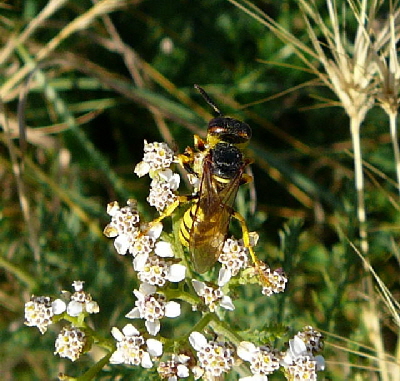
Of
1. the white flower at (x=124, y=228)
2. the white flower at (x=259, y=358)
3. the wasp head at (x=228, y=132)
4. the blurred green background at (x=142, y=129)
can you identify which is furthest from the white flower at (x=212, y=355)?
the blurred green background at (x=142, y=129)

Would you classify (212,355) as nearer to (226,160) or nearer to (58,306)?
(58,306)

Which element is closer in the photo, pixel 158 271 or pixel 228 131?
pixel 158 271

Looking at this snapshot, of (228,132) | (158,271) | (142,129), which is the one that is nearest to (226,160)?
(228,132)

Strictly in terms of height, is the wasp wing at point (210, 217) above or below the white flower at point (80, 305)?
above

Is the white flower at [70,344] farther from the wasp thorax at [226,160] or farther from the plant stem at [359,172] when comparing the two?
the plant stem at [359,172]

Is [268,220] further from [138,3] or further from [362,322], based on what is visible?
[138,3]
